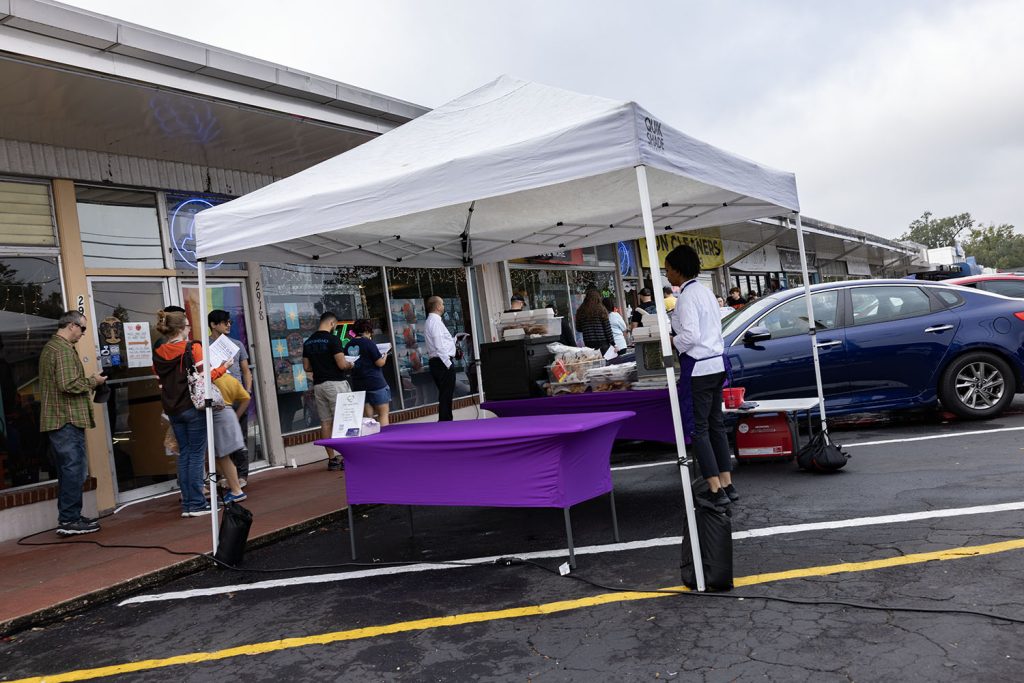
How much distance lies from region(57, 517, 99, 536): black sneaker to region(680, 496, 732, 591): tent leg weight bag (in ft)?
18.2

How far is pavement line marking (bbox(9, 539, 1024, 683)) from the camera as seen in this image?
13.3 feet

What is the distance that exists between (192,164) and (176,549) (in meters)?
5.00

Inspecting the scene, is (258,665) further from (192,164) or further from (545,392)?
(192,164)

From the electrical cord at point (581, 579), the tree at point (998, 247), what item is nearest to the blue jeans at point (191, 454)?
the electrical cord at point (581, 579)

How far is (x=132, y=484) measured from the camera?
838 centimetres

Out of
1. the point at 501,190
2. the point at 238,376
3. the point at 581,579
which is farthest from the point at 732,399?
the point at 238,376

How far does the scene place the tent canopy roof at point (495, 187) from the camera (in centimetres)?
466

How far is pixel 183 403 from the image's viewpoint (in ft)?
24.0

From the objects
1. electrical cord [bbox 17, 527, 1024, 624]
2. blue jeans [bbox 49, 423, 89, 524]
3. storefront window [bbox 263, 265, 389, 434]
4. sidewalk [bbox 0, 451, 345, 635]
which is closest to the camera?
electrical cord [bbox 17, 527, 1024, 624]

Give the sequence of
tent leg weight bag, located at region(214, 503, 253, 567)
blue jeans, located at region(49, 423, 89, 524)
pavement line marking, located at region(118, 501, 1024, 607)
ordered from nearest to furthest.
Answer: pavement line marking, located at region(118, 501, 1024, 607) < tent leg weight bag, located at region(214, 503, 253, 567) < blue jeans, located at region(49, 423, 89, 524)

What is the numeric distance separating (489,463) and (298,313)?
6.12 metres

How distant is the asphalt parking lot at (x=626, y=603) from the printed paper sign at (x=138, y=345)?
3.38 meters

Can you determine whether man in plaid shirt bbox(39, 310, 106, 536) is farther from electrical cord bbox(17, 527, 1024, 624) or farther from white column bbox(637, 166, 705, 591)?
white column bbox(637, 166, 705, 591)

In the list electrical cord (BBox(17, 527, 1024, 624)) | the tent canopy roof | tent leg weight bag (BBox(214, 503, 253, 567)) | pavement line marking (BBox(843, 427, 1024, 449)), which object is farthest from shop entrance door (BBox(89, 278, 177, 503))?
pavement line marking (BBox(843, 427, 1024, 449))
